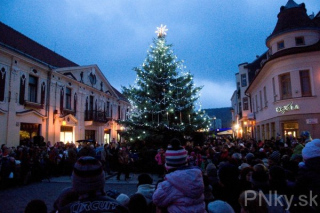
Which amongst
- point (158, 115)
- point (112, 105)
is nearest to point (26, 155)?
point (158, 115)

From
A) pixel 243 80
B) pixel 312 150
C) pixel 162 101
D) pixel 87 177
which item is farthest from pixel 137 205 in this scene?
pixel 243 80

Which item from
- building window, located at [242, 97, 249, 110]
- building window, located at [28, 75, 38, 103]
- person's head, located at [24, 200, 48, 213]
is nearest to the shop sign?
person's head, located at [24, 200, 48, 213]

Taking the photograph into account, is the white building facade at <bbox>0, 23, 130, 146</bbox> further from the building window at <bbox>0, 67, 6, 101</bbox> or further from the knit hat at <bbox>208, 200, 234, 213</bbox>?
the knit hat at <bbox>208, 200, 234, 213</bbox>

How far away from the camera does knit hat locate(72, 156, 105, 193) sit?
2031 mm

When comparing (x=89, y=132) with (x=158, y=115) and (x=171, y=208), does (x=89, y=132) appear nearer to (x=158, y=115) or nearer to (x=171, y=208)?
(x=158, y=115)

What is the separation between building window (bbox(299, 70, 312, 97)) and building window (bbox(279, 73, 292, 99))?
794 millimetres

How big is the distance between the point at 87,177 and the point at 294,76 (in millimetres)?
17534

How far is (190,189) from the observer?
2.73 metres

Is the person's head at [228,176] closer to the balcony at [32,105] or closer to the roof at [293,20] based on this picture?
the balcony at [32,105]

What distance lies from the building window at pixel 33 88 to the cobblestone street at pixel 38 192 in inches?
334

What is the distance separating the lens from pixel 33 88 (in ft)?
61.3

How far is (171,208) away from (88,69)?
2595cm

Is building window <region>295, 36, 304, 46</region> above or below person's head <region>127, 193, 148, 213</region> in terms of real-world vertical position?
above

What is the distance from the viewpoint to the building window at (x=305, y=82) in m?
16.0
